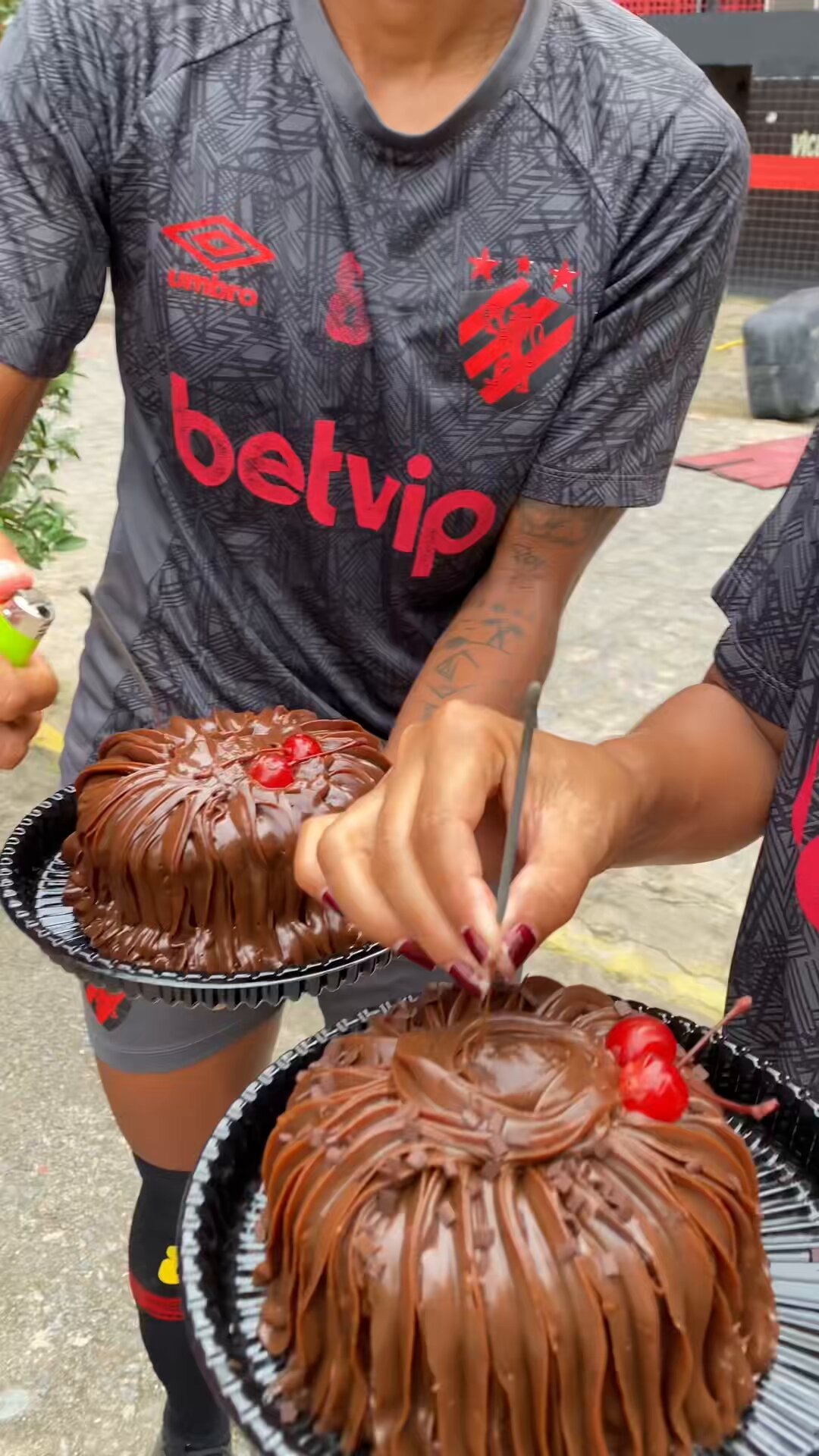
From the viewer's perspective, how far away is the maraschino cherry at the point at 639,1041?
1148 mm

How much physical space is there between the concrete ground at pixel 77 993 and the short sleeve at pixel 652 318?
6.15ft

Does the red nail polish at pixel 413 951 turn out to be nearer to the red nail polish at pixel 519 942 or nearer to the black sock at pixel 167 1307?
the red nail polish at pixel 519 942

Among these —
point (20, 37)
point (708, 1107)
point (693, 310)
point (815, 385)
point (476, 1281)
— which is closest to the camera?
point (476, 1281)

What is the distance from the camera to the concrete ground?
240 centimetres

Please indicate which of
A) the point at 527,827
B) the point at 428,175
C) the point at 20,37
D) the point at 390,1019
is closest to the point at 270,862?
the point at 390,1019

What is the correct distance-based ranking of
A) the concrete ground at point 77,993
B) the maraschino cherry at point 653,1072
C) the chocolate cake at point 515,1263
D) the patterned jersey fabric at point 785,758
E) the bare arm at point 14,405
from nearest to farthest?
the chocolate cake at point 515,1263
the maraschino cherry at point 653,1072
the patterned jersey fabric at point 785,758
the bare arm at point 14,405
the concrete ground at point 77,993

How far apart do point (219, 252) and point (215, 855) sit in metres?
0.85

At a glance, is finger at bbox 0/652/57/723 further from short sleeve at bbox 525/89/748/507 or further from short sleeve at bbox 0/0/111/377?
short sleeve at bbox 525/89/748/507

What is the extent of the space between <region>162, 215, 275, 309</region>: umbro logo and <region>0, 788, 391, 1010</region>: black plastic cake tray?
0.91 meters

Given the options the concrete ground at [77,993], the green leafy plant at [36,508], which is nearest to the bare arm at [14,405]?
the concrete ground at [77,993]

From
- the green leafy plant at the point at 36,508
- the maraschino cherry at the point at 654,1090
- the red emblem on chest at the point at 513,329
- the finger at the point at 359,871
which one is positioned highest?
the red emblem on chest at the point at 513,329

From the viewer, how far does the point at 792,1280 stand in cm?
118

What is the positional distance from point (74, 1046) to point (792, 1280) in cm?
244

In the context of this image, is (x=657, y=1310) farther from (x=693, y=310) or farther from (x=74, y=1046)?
(x=74, y=1046)
